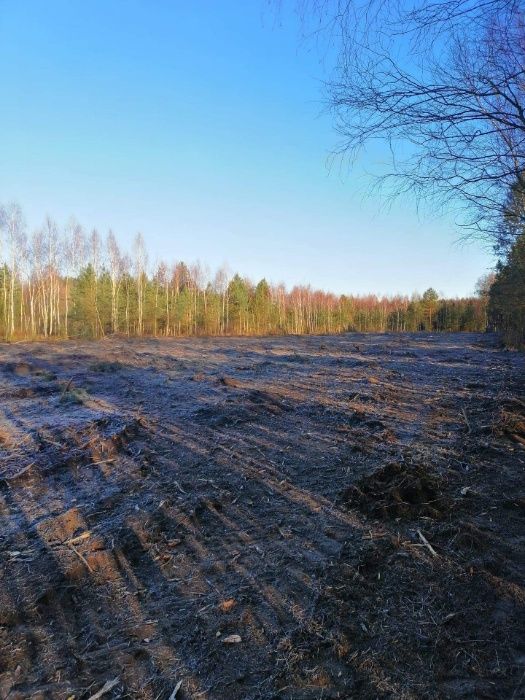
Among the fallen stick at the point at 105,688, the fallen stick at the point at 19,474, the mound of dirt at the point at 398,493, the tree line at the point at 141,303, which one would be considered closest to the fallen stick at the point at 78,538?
the fallen stick at the point at 105,688

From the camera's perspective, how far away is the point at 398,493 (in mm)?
3766

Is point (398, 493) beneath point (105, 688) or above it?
above

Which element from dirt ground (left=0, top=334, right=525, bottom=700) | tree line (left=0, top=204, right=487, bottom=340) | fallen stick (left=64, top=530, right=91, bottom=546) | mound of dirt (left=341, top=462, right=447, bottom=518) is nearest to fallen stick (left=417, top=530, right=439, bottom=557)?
dirt ground (left=0, top=334, right=525, bottom=700)

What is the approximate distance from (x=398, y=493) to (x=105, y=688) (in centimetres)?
262

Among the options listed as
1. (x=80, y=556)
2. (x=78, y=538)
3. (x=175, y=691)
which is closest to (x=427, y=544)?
(x=175, y=691)

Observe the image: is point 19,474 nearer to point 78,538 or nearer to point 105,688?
point 78,538

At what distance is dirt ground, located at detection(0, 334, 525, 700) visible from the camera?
6.99 feet

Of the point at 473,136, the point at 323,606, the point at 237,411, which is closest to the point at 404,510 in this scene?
the point at 323,606

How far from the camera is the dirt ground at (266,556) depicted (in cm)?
213

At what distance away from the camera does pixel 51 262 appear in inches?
1483

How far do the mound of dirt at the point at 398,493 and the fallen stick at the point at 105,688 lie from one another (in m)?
2.24

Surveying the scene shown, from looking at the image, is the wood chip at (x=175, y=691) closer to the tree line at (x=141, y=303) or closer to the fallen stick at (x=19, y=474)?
the fallen stick at (x=19, y=474)

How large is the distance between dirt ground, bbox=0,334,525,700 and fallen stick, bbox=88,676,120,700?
0.01m

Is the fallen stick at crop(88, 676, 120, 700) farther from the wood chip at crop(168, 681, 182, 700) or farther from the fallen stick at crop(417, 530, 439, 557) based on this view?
the fallen stick at crop(417, 530, 439, 557)
